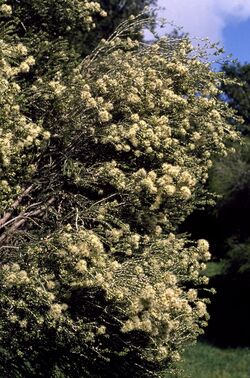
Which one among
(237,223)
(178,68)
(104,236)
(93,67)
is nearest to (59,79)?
(93,67)

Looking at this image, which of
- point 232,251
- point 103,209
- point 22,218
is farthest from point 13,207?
point 232,251

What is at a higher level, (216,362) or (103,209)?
(103,209)

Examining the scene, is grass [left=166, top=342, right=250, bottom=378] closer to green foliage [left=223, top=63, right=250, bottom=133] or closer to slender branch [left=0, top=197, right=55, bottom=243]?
slender branch [left=0, top=197, right=55, bottom=243]

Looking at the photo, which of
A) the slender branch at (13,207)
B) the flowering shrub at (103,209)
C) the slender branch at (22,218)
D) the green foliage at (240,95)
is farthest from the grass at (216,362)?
the green foliage at (240,95)

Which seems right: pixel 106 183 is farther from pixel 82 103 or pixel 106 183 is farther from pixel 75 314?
pixel 75 314

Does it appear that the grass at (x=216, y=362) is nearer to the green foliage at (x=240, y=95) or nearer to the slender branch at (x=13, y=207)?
the slender branch at (x=13, y=207)

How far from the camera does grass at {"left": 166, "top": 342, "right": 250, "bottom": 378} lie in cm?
1330

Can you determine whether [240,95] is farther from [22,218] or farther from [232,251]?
[22,218]

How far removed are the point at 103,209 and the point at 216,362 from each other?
881 cm

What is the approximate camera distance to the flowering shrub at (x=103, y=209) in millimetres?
5766

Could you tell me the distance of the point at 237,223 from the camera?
60.5ft

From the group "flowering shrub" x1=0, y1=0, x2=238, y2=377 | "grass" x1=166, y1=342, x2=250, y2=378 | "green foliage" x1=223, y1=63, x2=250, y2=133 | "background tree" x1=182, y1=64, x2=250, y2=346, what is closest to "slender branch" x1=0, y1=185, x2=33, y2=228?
"flowering shrub" x1=0, y1=0, x2=238, y2=377

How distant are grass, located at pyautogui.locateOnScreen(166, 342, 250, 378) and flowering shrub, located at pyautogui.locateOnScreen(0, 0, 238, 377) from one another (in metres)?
6.35

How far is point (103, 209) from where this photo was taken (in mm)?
6469
